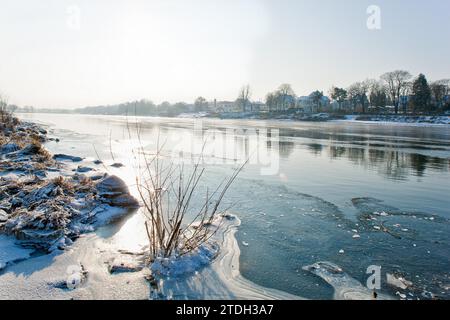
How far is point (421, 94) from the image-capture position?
63.9 m

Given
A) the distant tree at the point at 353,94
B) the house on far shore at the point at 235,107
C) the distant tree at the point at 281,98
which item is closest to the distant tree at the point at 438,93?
the distant tree at the point at 353,94

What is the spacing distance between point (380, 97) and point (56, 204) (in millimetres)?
82055

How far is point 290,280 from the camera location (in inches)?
157

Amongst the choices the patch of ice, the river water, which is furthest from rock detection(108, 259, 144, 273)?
the river water

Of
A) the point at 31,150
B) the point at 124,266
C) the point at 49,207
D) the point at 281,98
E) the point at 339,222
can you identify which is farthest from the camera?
the point at 281,98

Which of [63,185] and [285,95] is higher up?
[285,95]

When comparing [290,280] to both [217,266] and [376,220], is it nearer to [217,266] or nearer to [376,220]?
[217,266]

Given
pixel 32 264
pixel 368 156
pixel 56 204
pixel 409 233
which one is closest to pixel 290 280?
pixel 409 233

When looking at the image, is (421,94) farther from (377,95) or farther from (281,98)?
(281,98)

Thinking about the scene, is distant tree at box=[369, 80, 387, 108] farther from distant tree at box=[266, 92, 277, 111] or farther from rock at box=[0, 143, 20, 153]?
rock at box=[0, 143, 20, 153]

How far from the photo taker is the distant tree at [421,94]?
6375 cm

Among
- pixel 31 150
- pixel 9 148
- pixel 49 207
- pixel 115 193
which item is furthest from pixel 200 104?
pixel 49 207

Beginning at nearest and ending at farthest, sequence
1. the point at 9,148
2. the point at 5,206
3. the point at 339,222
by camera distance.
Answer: the point at 5,206, the point at 339,222, the point at 9,148

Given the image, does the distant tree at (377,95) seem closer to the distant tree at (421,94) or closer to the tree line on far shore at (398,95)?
the tree line on far shore at (398,95)
